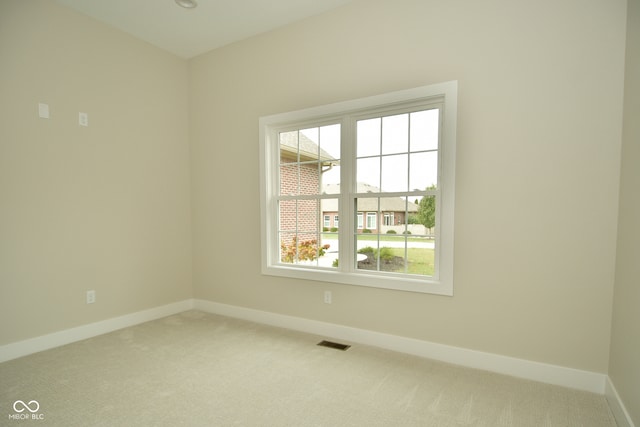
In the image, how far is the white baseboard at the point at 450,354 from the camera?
7.16 ft

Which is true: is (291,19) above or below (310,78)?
above

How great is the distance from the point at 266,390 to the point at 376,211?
178 cm

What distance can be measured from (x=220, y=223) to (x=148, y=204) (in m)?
0.86

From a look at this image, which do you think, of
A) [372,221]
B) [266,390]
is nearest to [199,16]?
[372,221]

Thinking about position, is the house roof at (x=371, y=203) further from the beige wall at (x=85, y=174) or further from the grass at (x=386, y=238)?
the beige wall at (x=85, y=174)

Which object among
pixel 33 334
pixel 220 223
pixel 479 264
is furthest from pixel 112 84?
pixel 479 264

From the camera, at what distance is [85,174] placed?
125 inches

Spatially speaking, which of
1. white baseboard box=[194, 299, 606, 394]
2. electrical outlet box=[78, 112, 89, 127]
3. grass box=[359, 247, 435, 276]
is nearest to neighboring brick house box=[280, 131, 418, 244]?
grass box=[359, 247, 435, 276]

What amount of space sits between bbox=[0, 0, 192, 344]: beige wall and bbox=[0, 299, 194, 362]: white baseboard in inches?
2.6

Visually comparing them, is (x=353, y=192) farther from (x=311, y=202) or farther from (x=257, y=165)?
(x=257, y=165)

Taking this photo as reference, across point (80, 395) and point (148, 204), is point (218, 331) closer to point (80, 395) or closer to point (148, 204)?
point (80, 395)

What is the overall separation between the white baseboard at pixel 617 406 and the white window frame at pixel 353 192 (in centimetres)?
108

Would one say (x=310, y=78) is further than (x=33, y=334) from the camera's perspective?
Yes

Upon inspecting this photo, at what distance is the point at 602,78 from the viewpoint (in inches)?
81.4
